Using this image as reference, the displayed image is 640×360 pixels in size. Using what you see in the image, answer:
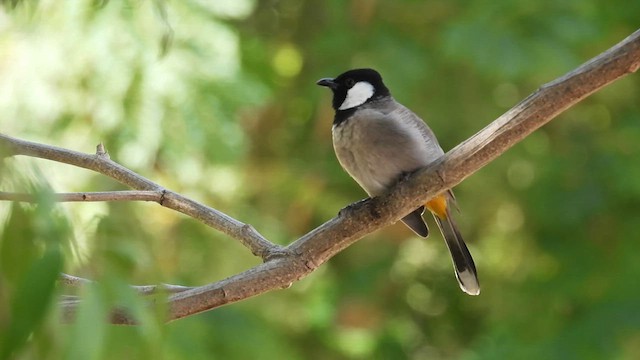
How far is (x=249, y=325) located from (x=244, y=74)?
112 centimetres

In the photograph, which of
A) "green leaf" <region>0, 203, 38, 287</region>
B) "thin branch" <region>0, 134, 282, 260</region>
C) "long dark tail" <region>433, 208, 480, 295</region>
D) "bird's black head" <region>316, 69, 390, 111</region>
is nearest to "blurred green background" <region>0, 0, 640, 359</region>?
"bird's black head" <region>316, 69, 390, 111</region>

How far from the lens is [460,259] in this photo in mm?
2902

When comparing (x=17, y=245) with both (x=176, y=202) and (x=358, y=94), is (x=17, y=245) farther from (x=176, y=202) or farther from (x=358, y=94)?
(x=358, y=94)

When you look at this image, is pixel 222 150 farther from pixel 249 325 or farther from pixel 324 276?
pixel 324 276

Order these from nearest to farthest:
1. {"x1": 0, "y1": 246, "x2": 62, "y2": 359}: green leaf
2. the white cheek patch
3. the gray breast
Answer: {"x1": 0, "y1": 246, "x2": 62, "y2": 359}: green leaf < the gray breast < the white cheek patch

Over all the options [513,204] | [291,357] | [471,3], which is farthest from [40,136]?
[513,204]

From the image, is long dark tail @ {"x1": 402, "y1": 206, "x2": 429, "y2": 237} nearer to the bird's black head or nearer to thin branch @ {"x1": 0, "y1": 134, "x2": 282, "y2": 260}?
the bird's black head

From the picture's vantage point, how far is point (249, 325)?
440cm

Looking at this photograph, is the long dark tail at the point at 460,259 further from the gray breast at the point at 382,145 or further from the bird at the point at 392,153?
the gray breast at the point at 382,145

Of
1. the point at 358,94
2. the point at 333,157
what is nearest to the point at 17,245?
the point at 358,94

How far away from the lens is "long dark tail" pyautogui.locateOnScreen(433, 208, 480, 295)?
285 centimetres

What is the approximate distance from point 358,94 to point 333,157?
1.92 meters

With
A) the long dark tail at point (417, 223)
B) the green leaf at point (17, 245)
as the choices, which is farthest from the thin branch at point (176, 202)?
the green leaf at point (17, 245)

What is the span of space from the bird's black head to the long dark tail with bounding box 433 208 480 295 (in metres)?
0.48
